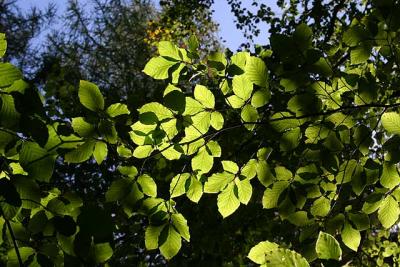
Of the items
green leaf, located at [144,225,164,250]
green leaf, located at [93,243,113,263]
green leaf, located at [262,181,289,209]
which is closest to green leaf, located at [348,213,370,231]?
green leaf, located at [262,181,289,209]

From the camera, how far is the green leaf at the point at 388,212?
77.0 inches

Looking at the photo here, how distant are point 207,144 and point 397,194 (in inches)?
39.6

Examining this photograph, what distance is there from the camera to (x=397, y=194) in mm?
2033

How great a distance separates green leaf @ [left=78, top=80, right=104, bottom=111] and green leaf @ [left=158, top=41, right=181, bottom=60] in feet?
0.98

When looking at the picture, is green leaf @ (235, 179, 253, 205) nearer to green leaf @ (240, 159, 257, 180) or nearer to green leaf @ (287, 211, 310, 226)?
green leaf @ (240, 159, 257, 180)

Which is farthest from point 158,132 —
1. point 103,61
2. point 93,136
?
point 103,61

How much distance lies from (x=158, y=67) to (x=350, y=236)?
123 cm

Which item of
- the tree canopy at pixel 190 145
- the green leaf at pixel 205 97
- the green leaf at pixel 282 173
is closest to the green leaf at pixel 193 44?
the tree canopy at pixel 190 145

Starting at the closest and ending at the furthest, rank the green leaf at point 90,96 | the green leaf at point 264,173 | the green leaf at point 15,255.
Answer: the green leaf at point 15,255
the green leaf at point 90,96
the green leaf at point 264,173

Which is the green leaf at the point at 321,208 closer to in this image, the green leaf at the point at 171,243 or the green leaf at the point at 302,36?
the green leaf at the point at 171,243

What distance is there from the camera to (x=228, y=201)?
6.22 ft

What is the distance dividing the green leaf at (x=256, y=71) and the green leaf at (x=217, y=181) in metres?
0.49

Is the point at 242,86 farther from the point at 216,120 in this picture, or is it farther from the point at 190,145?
the point at 190,145

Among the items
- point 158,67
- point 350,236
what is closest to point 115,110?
point 158,67
